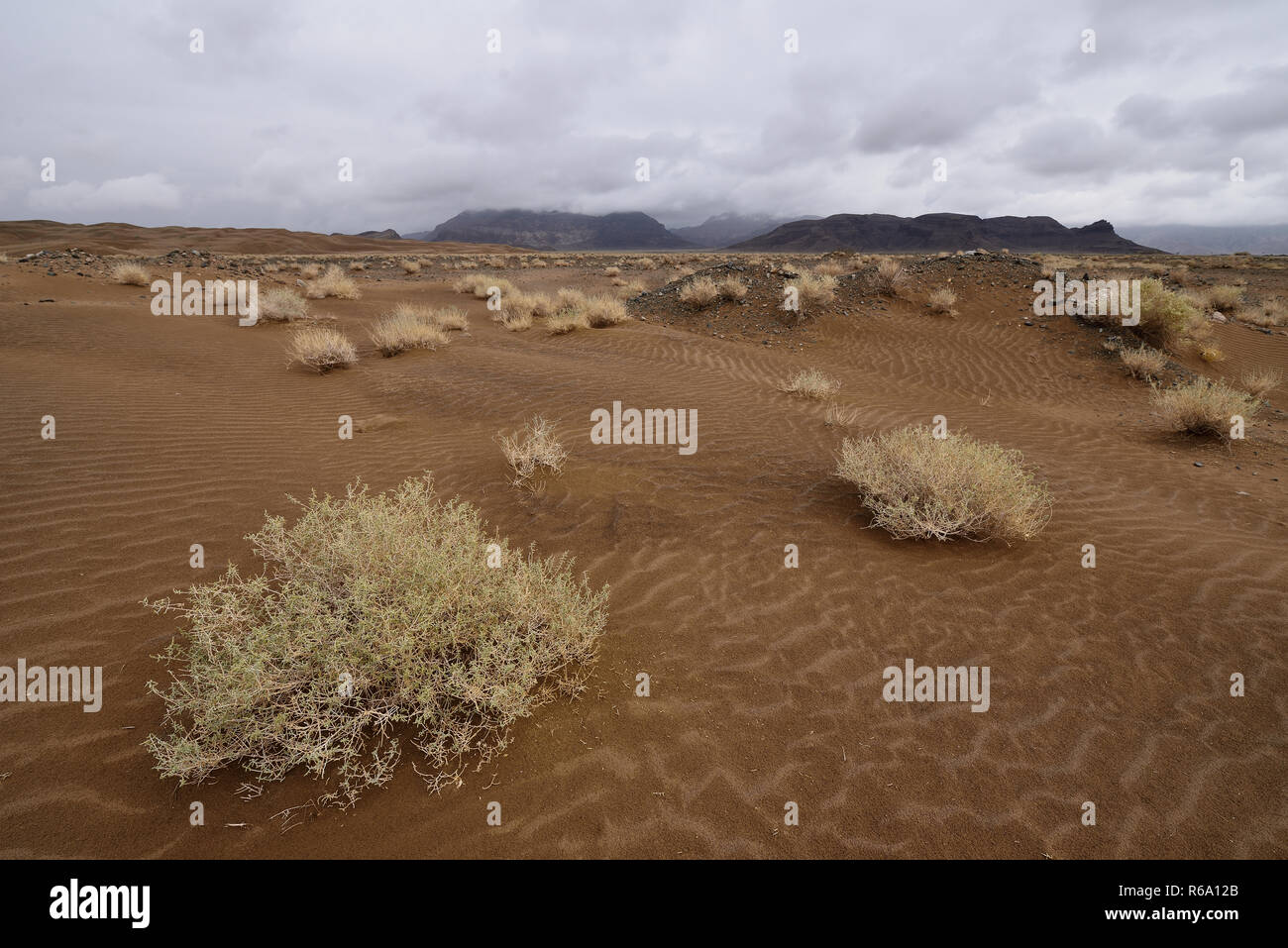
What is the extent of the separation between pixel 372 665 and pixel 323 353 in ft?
26.8

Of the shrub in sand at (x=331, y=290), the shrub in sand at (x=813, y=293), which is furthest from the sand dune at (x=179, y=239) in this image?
the shrub in sand at (x=813, y=293)

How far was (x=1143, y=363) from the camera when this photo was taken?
10008 mm

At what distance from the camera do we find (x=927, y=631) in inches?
141

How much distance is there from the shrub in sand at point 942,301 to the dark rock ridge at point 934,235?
84.2 meters

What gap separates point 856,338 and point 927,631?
10.8 meters

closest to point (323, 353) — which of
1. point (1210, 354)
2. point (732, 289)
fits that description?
point (732, 289)

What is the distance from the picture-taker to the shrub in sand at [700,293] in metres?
15.0

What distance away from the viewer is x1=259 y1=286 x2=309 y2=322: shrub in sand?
39.7 ft

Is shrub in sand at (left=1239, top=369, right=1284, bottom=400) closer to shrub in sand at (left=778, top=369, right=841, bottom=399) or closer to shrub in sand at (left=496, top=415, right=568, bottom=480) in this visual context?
shrub in sand at (left=778, top=369, right=841, bottom=399)

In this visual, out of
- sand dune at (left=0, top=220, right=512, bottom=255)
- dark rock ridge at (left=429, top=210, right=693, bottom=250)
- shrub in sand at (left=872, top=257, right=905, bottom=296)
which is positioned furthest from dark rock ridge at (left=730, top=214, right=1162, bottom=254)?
shrub in sand at (left=872, top=257, right=905, bottom=296)

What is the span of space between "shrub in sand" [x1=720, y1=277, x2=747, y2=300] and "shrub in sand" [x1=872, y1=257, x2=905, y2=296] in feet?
12.2

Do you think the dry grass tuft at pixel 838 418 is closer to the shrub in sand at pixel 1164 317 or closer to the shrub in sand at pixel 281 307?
the shrub in sand at pixel 1164 317

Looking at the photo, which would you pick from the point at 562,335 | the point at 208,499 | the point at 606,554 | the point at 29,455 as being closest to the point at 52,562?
the point at 208,499

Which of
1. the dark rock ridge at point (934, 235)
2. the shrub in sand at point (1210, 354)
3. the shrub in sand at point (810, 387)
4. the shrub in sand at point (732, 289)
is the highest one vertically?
the dark rock ridge at point (934, 235)
